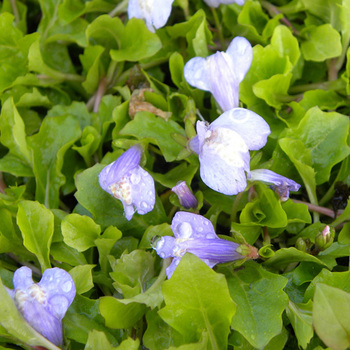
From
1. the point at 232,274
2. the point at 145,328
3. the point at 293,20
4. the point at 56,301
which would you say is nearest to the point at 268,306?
the point at 232,274

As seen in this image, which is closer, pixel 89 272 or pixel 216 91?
pixel 89 272

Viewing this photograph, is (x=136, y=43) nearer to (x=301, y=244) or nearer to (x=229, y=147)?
(x=229, y=147)

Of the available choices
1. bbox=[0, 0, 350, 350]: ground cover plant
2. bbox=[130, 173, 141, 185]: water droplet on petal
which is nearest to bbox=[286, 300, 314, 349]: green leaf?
bbox=[0, 0, 350, 350]: ground cover plant

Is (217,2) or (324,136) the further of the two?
(217,2)

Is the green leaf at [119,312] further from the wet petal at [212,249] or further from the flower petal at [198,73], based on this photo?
the flower petal at [198,73]

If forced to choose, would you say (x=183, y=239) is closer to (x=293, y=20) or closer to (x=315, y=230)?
(x=315, y=230)

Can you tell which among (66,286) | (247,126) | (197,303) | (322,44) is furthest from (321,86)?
(66,286)

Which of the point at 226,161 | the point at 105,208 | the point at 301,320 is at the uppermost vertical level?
the point at 226,161

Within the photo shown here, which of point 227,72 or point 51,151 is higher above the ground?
point 227,72
